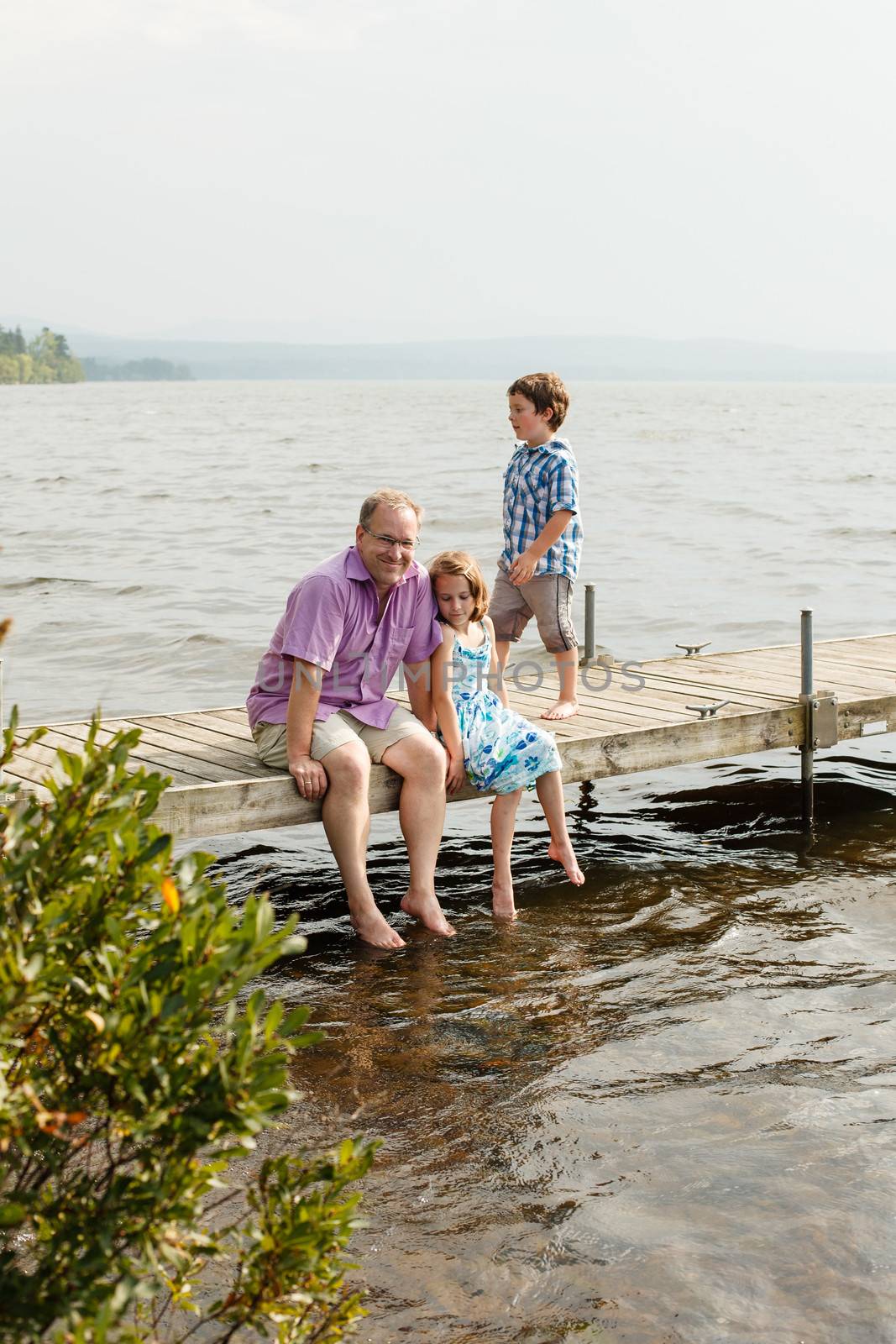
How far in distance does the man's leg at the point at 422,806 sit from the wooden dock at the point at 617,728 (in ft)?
0.48

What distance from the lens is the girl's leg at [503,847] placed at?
19.8ft

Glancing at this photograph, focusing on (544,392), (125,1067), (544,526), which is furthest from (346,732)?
(125,1067)

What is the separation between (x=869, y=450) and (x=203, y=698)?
4041cm

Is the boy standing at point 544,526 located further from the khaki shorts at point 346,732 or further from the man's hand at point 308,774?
the man's hand at point 308,774

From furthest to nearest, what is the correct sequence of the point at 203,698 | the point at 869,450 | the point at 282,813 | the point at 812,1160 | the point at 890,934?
the point at 869,450, the point at 203,698, the point at 890,934, the point at 282,813, the point at 812,1160

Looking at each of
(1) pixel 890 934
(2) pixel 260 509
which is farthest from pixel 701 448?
(1) pixel 890 934

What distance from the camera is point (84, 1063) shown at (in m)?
2.12

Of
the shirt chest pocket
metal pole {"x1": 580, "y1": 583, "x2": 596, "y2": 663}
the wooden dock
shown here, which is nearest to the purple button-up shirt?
the shirt chest pocket

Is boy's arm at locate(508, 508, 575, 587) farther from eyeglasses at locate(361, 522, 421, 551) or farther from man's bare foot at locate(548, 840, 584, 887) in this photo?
eyeglasses at locate(361, 522, 421, 551)

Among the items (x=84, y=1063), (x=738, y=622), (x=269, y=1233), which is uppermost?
(x=84, y=1063)

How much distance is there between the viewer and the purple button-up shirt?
532cm

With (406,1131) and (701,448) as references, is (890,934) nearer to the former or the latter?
(406,1131)

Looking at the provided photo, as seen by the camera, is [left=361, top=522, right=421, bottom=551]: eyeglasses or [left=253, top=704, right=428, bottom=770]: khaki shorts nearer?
[left=361, top=522, right=421, bottom=551]: eyeglasses

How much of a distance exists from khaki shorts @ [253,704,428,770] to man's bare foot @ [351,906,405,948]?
626 millimetres
